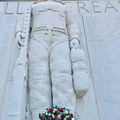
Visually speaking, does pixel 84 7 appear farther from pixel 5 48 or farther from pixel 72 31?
pixel 5 48

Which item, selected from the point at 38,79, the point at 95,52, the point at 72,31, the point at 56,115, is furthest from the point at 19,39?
the point at 56,115

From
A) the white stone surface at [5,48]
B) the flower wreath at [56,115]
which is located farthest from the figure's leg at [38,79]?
the white stone surface at [5,48]

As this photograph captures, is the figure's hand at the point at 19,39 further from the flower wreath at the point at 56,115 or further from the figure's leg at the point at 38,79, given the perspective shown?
the flower wreath at the point at 56,115

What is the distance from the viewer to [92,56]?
621cm

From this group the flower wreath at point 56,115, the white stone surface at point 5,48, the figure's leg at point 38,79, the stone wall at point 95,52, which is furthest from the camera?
the white stone surface at point 5,48

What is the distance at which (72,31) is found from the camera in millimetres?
6004

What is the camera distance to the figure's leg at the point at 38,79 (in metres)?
4.44

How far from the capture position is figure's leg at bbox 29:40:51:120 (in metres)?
4.44

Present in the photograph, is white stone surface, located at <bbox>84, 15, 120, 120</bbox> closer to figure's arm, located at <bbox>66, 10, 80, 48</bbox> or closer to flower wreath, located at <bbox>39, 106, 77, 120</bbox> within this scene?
figure's arm, located at <bbox>66, 10, 80, 48</bbox>

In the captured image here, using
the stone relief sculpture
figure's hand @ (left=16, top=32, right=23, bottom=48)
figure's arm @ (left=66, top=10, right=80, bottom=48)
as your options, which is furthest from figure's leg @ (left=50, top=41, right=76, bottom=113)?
figure's hand @ (left=16, top=32, right=23, bottom=48)

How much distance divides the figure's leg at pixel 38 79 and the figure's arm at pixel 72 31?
83cm

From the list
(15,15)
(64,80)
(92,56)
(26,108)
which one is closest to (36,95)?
(26,108)

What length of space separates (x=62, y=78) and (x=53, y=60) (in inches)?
23.3

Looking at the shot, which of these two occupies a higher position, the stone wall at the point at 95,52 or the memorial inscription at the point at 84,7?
the memorial inscription at the point at 84,7
